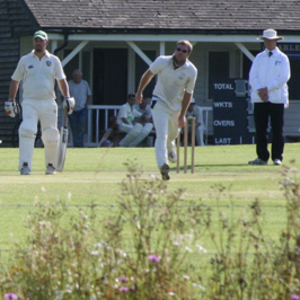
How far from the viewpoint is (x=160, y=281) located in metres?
4.68

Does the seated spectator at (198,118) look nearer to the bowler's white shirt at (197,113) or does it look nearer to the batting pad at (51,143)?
Answer: the bowler's white shirt at (197,113)

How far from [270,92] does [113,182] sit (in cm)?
413

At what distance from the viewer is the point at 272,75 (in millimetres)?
14602

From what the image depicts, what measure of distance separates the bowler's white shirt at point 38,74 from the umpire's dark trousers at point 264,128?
139 inches

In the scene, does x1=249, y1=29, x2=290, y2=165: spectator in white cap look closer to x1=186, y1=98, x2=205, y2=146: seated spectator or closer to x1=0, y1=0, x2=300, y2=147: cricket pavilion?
x1=186, y1=98, x2=205, y2=146: seated spectator

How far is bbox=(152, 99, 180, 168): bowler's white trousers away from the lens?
11342 mm

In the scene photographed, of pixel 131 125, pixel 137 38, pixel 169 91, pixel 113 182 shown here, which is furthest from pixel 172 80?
pixel 137 38

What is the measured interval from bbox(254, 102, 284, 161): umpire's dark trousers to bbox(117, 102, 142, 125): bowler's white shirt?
7508 millimetres

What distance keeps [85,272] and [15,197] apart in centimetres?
500

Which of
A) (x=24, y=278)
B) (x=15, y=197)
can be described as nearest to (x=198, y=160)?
(x=15, y=197)

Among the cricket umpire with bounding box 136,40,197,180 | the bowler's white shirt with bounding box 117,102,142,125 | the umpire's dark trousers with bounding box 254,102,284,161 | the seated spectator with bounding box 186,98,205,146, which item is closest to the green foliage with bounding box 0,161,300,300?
the cricket umpire with bounding box 136,40,197,180

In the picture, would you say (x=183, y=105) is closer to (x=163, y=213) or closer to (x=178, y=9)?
(x=163, y=213)

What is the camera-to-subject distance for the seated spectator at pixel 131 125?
21.8 metres

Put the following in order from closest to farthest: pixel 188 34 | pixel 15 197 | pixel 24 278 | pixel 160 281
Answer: pixel 160 281 → pixel 24 278 → pixel 15 197 → pixel 188 34
